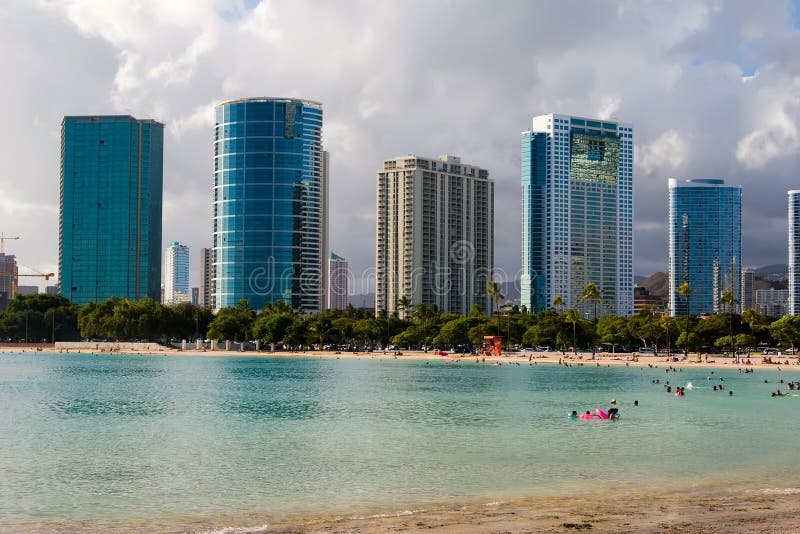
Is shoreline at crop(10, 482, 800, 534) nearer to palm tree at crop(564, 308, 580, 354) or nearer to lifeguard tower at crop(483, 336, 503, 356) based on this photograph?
lifeguard tower at crop(483, 336, 503, 356)

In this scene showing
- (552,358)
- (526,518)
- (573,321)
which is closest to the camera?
(526,518)

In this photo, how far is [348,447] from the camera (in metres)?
45.6

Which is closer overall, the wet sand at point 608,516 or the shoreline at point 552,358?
the wet sand at point 608,516

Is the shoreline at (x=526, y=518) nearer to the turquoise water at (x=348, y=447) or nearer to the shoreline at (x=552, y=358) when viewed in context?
the turquoise water at (x=348, y=447)

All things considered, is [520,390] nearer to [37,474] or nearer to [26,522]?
[37,474]

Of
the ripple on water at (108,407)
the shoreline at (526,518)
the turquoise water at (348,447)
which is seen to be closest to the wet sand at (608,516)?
the shoreline at (526,518)

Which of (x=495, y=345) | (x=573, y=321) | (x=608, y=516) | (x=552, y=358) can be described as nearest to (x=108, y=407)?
(x=608, y=516)

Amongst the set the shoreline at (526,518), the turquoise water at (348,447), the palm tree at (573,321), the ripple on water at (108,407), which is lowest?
the ripple on water at (108,407)

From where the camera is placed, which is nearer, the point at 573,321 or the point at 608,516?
the point at 608,516

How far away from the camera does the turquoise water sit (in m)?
32.4

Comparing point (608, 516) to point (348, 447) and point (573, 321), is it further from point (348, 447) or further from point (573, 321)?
point (573, 321)

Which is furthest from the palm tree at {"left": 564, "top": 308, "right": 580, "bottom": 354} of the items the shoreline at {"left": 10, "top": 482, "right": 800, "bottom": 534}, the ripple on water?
the shoreline at {"left": 10, "top": 482, "right": 800, "bottom": 534}

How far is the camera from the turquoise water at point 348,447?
106ft

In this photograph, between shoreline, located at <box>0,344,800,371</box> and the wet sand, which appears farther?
shoreline, located at <box>0,344,800,371</box>
